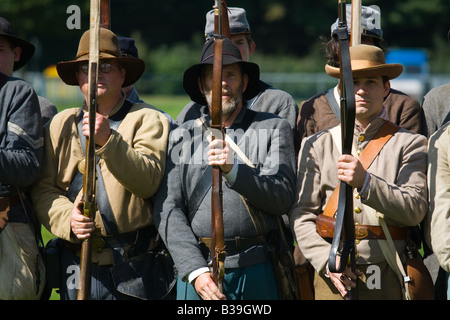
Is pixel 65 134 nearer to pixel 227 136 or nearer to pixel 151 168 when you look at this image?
pixel 151 168

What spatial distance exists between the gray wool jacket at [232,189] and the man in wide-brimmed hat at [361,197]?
0.48 feet

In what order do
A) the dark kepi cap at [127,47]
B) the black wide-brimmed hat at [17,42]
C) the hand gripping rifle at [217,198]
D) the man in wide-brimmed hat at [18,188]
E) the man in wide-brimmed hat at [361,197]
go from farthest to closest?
the dark kepi cap at [127,47]
the black wide-brimmed hat at [17,42]
the man in wide-brimmed hat at [18,188]
the man in wide-brimmed hat at [361,197]
the hand gripping rifle at [217,198]

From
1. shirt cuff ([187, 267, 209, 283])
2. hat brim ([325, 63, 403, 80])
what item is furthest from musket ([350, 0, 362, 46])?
shirt cuff ([187, 267, 209, 283])

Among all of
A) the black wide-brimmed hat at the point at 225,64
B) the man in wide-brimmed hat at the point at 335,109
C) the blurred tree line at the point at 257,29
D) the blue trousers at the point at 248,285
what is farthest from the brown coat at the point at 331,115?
the blurred tree line at the point at 257,29

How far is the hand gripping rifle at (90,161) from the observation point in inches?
170

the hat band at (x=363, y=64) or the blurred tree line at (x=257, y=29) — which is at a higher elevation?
the hat band at (x=363, y=64)

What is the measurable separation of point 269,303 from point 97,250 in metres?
1.12

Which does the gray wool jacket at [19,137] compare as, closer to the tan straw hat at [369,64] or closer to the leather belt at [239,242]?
the leather belt at [239,242]

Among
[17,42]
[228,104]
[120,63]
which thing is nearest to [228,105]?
[228,104]

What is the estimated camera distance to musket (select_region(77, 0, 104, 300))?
14.2ft

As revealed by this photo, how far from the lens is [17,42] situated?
204 inches

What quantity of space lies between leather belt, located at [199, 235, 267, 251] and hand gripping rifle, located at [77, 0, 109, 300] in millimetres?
685

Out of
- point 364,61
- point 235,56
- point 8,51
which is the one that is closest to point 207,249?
point 235,56

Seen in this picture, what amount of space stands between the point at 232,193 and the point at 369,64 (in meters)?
1.13
